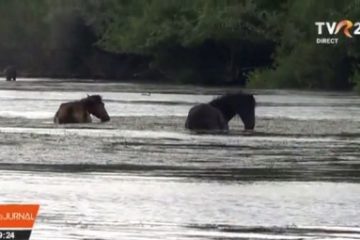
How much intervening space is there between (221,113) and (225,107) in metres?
0.42

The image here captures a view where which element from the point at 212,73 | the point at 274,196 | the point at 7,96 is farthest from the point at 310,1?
the point at 274,196

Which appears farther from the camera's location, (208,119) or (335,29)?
(335,29)

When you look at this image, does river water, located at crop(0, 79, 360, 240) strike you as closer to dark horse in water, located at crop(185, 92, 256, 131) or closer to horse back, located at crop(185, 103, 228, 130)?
dark horse in water, located at crop(185, 92, 256, 131)

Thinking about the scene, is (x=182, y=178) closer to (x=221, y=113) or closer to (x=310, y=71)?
(x=221, y=113)

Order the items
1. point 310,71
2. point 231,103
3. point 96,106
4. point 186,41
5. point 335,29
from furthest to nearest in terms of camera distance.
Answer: point 186,41 → point 310,71 → point 335,29 → point 96,106 → point 231,103

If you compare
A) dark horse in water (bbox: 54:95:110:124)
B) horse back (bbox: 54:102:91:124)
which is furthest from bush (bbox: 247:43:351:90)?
horse back (bbox: 54:102:91:124)

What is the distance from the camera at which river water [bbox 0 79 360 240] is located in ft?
52.4

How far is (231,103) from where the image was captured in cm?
3466

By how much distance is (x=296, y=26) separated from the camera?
8388 centimetres

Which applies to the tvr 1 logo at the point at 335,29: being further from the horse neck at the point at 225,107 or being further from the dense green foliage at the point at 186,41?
the horse neck at the point at 225,107

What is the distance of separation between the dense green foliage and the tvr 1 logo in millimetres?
323

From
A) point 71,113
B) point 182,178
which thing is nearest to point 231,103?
point 71,113

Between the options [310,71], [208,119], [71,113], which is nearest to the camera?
[208,119]

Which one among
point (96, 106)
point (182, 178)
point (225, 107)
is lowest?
point (96, 106)
